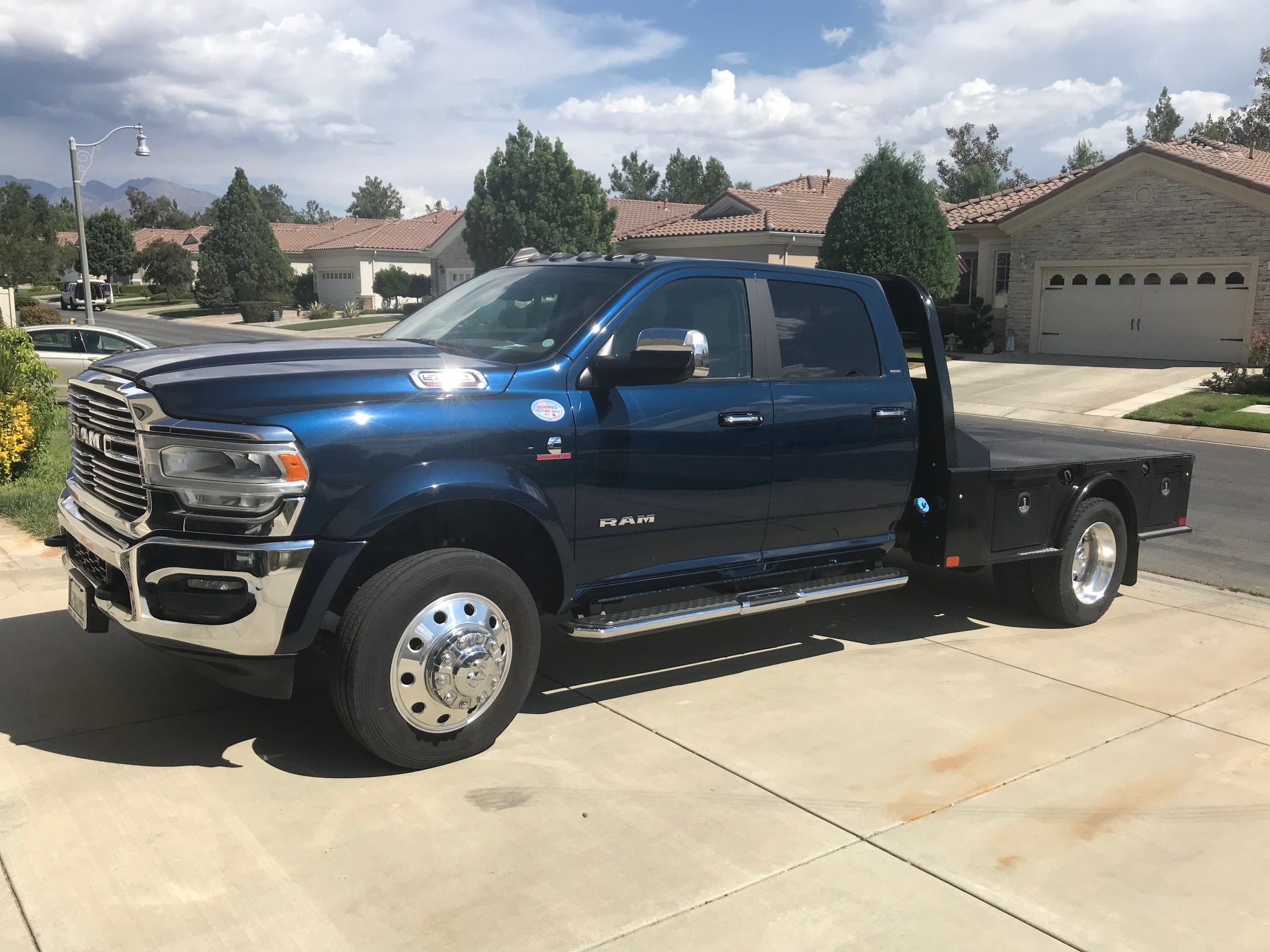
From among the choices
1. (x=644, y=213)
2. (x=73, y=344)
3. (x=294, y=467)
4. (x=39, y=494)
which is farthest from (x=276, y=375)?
(x=644, y=213)

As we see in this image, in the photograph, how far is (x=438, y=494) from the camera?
14.1ft

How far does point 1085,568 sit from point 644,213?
49444 mm

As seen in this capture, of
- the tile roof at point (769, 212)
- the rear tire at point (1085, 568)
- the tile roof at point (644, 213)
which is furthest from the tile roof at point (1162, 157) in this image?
the rear tire at point (1085, 568)

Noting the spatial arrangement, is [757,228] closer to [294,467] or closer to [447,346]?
[447,346]

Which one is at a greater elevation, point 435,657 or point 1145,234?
point 1145,234

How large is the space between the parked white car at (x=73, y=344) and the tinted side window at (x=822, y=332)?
1419 cm

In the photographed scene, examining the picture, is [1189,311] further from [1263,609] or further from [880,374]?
[880,374]

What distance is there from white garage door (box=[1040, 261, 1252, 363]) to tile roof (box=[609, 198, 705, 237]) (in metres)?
23.6

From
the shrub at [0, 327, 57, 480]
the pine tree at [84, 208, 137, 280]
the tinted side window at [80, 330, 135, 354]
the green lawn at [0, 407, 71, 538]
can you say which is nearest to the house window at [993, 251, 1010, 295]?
the tinted side window at [80, 330, 135, 354]

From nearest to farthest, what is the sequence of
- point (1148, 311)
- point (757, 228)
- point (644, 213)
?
point (1148, 311), point (757, 228), point (644, 213)

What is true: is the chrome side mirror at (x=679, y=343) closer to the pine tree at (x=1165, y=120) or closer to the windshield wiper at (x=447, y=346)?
the windshield wiper at (x=447, y=346)

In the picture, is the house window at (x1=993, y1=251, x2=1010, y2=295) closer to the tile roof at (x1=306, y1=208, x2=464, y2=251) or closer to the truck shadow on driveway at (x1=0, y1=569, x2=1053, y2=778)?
the truck shadow on driveway at (x1=0, y1=569, x2=1053, y2=778)

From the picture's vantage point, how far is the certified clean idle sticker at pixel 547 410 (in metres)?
4.59

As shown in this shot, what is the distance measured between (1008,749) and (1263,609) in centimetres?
373
